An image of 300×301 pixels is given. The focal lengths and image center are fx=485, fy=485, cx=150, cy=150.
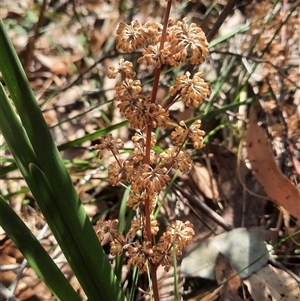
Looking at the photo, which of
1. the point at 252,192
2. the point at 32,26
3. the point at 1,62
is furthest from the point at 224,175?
the point at 32,26

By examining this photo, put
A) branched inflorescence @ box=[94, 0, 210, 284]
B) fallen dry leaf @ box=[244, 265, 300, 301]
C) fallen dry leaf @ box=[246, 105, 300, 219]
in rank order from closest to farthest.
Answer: branched inflorescence @ box=[94, 0, 210, 284] < fallen dry leaf @ box=[244, 265, 300, 301] < fallen dry leaf @ box=[246, 105, 300, 219]

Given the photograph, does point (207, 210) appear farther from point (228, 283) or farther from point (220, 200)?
point (228, 283)

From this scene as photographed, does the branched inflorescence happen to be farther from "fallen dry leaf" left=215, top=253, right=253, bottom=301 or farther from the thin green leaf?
"fallen dry leaf" left=215, top=253, right=253, bottom=301

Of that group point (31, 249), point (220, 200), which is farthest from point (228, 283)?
point (31, 249)

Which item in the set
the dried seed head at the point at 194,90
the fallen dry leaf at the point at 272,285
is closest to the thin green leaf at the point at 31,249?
the dried seed head at the point at 194,90

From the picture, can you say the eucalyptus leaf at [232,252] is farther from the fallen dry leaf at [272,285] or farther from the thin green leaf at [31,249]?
the thin green leaf at [31,249]

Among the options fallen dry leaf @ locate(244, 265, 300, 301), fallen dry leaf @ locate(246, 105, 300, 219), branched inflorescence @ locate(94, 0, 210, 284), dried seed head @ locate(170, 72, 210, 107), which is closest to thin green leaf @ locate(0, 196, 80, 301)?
branched inflorescence @ locate(94, 0, 210, 284)

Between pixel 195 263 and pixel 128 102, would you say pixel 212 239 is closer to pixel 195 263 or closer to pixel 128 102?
pixel 195 263
